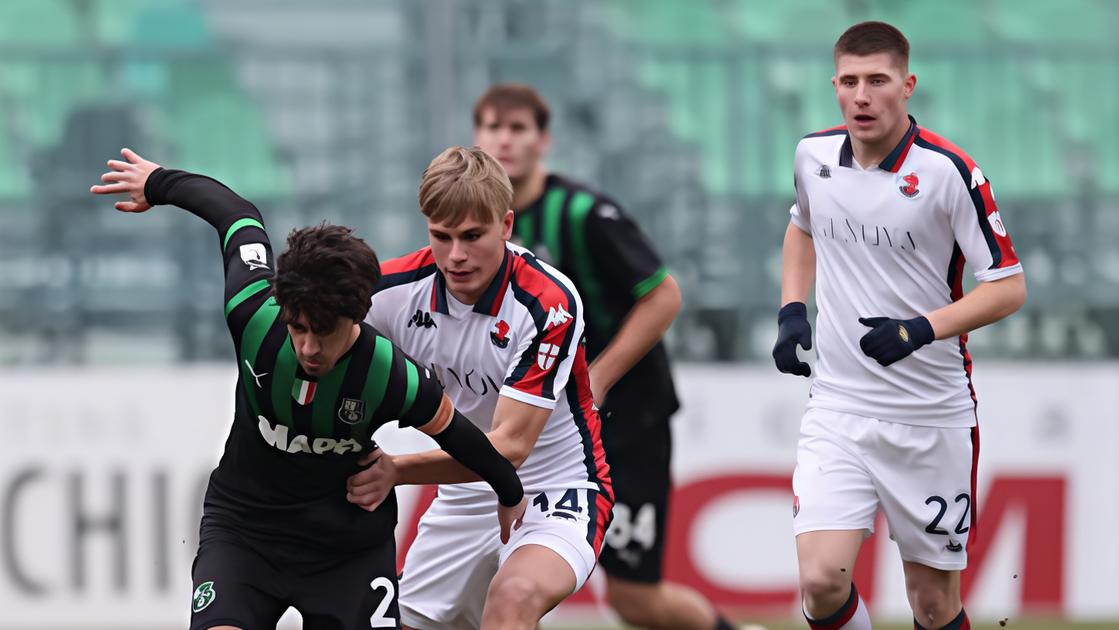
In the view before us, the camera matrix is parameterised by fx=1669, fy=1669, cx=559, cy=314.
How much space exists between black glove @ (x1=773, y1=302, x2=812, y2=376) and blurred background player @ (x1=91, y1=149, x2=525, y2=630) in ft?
2.93

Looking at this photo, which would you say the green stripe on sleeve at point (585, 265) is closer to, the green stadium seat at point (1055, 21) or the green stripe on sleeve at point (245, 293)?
the green stripe on sleeve at point (245, 293)

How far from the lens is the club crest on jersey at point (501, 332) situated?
425 cm

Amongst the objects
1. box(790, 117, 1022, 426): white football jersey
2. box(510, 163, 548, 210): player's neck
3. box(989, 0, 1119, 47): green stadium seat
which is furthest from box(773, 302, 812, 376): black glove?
box(989, 0, 1119, 47): green stadium seat

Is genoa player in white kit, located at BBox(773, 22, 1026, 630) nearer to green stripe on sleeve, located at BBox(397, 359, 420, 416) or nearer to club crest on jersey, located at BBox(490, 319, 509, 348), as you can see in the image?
club crest on jersey, located at BBox(490, 319, 509, 348)

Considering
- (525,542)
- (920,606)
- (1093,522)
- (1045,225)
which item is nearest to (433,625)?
(525,542)

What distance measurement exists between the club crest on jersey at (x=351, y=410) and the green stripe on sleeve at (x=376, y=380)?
0.01 metres

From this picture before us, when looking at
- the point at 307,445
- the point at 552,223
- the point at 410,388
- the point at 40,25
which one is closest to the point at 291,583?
the point at 307,445

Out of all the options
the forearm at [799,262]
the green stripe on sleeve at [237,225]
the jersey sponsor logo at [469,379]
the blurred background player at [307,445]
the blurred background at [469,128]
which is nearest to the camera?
the blurred background player at [307,445]

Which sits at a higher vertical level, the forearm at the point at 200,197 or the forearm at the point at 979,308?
the forearm at the point at 200,197

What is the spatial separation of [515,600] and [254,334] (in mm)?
909

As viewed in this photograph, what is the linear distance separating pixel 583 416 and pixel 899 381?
2.93 feet

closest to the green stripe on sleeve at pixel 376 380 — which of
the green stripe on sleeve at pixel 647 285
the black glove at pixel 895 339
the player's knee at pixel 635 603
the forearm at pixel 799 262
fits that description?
the black glove at pixel 895 339

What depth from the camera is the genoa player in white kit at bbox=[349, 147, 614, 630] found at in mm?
4062

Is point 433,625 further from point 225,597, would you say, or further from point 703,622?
point 703,622
